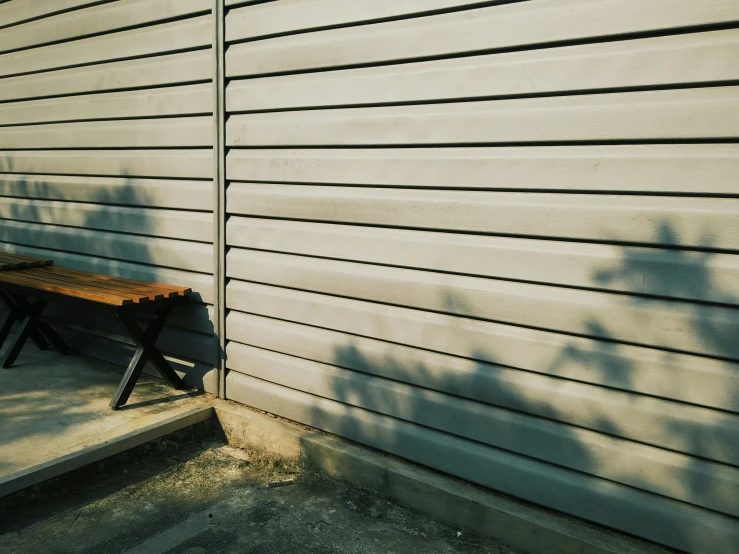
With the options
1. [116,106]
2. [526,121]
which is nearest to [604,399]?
[526,121]

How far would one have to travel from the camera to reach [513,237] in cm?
297

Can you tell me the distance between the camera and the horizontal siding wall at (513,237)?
254 cm

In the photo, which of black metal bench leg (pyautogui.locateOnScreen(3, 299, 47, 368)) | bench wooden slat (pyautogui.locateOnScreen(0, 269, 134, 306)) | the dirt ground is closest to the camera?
the dirt ground

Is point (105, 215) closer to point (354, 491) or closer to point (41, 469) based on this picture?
point (41, 469)

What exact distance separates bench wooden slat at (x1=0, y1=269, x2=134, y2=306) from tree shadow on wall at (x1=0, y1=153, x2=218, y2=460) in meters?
0.08

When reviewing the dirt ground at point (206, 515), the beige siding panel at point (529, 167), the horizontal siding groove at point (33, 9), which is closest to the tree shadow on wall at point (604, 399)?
the beige siding panel at point (529, 167)

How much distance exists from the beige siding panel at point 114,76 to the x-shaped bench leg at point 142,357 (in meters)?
1.67

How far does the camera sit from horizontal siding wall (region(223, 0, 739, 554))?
8.32ft

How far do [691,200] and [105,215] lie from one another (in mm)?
4222

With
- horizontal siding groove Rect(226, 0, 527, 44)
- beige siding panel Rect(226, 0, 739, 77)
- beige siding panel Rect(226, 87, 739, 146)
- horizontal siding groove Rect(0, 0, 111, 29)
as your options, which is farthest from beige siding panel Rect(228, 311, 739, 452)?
horizontal siding groove Rect(0, 0, 111, 29)

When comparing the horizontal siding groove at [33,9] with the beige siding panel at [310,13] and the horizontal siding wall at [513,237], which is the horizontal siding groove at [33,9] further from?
the horizontal siding wall at [513,237]

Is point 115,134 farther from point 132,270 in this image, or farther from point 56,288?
point 56,288

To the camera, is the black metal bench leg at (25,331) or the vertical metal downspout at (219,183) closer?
the vertical metal downspout at (219,183)

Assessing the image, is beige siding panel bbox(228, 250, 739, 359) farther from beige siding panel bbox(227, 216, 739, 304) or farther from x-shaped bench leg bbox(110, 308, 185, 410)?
x-shaped bench leg bbox(110, 308, 185, 410)
